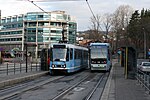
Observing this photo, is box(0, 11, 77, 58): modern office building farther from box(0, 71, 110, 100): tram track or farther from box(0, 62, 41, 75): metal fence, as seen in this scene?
box(0, 71, 110, 100): tram track

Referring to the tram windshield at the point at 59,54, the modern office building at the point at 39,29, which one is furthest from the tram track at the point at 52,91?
the modern office building at the point at 39,29

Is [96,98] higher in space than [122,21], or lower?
lower

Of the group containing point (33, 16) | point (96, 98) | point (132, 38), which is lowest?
point (96, 98)

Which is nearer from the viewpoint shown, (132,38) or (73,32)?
(132,38)

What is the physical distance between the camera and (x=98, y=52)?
36.1m

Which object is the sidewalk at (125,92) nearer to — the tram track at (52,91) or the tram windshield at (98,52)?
the tram track at (52,91)

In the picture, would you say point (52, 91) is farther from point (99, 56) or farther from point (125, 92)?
point (99, 56)

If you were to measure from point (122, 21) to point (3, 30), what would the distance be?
244ft

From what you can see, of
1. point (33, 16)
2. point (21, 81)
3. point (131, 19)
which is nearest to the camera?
point (21, 81)

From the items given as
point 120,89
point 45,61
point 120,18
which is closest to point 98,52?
point 45,61

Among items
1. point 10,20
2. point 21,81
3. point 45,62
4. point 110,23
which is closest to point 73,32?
point 10,20

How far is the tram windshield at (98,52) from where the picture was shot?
3591 cm

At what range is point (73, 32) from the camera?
5310 inches

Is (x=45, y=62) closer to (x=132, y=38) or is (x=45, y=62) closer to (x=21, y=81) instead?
(x=21, y=81)
